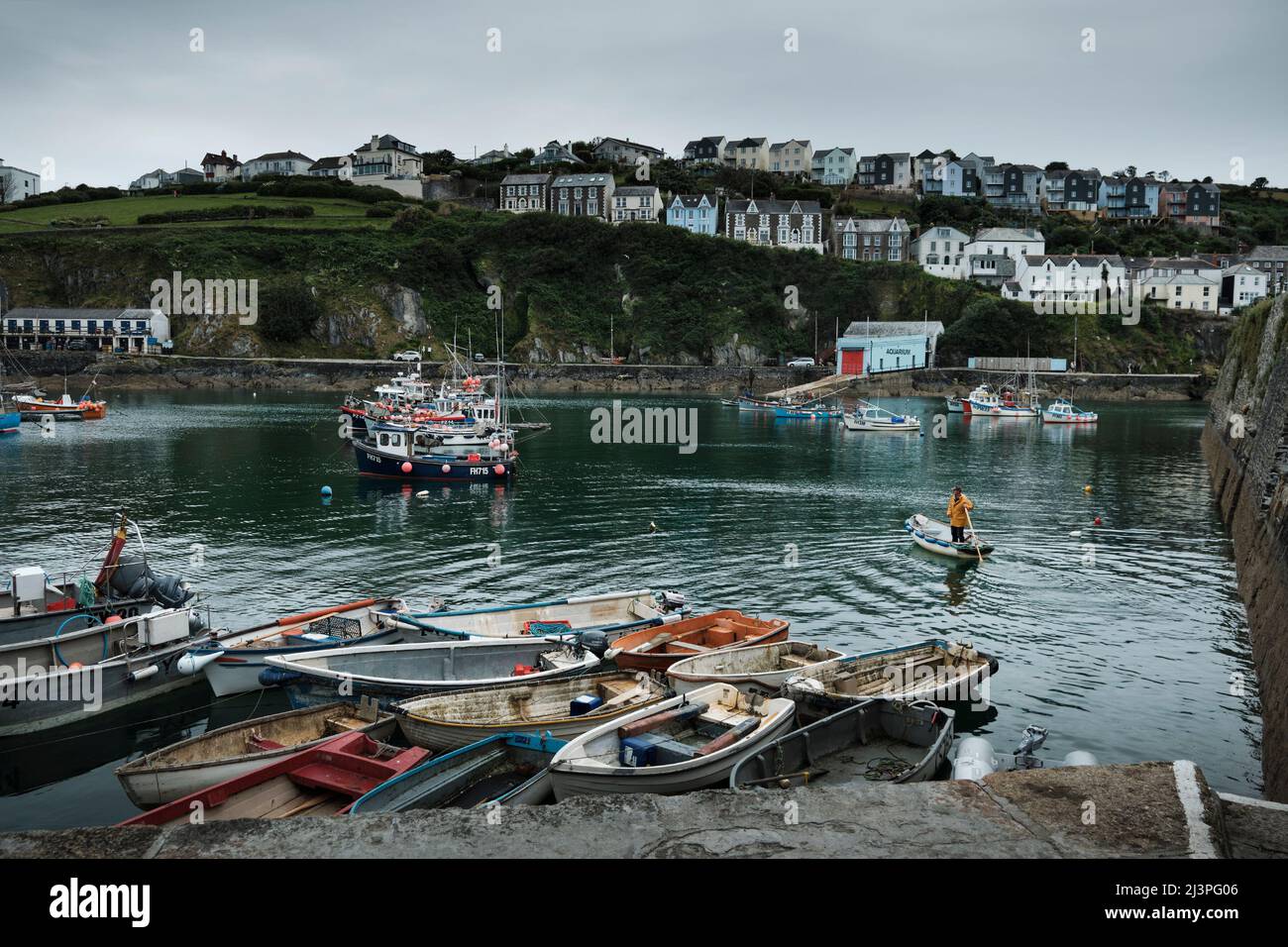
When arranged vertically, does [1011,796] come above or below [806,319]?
below

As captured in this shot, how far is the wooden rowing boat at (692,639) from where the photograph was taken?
58.6ft

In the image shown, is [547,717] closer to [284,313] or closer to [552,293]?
[284,313]

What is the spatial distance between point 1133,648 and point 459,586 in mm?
17267

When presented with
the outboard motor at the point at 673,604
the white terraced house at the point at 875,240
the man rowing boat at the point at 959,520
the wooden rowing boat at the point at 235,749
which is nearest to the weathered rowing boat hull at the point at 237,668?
the wooden rowing boat at the point at 235,749

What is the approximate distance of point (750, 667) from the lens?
17.8m

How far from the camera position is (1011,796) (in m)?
5.39

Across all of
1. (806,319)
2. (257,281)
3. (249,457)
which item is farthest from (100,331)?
(806,319)

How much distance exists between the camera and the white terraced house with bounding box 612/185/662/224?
149250 mm

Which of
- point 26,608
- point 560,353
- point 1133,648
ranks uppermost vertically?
point 560,353

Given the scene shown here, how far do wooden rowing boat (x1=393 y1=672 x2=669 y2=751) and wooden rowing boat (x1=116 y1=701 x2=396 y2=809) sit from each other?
0.63 meters

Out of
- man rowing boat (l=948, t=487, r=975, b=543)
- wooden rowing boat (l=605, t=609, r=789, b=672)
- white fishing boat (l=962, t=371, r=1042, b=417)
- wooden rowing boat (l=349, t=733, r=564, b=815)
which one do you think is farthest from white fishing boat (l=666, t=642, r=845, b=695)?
white fishing boat (l=962, t=371, r=1042, b=417)

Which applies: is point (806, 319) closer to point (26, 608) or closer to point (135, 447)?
point (135, 447)

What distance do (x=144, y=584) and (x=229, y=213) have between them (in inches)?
5648

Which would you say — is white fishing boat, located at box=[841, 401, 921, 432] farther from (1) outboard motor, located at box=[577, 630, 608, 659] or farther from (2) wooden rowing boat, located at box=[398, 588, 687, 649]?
(1) outboard motor, located at box=[577, 630, 608, 659]
